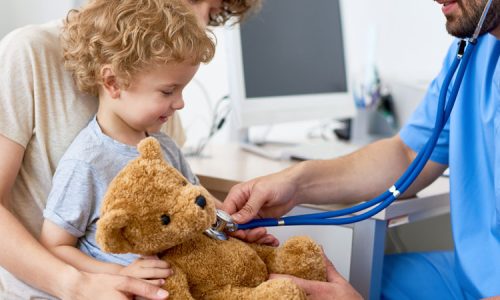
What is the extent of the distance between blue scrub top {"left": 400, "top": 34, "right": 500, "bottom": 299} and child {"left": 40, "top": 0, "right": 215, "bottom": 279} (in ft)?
1.91

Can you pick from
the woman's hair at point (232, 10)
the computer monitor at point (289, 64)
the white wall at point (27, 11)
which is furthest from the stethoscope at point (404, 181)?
the white wall at point (27, 11)

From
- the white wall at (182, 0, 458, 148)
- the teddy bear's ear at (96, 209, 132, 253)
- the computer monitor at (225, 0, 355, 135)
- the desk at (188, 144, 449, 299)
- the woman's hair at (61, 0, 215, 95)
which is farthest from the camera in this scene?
the white wall at (182, 0, 458, 148)

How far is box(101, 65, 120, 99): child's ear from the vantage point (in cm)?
98

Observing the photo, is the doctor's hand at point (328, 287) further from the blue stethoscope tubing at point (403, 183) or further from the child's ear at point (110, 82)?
the child's ear at point (110, 82)

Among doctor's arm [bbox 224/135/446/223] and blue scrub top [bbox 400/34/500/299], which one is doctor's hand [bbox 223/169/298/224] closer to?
doctor's arm [bbox 224/135/446/223]

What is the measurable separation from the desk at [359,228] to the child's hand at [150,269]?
51 centimetres

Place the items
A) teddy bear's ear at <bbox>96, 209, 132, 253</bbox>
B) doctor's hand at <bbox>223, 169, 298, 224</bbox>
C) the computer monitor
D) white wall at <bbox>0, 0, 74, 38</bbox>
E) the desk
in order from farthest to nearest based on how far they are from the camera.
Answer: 1. the computer monitor
2. white wall at <bbox>0, 0, 74, 38</bbox>
3. the desk
4. doctor's hand at <bbox>223, 169, 298, 224</bbox>
5. teddy bear's ear at <bbox>96, 209, 132, 253</bbox>

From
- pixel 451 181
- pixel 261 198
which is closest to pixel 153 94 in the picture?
pixel 261 198

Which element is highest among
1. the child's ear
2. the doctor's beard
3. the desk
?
the doctor's beard

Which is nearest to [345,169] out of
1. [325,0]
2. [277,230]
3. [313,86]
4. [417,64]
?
[277,230]

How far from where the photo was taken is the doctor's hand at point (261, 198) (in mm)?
1061

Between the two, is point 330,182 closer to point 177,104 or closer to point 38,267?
point 177,104

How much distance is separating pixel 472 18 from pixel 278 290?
637 millimetres

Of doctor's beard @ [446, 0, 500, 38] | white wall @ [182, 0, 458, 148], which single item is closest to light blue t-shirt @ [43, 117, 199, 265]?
doctor's beard @ [446, 0, 500, 38]
